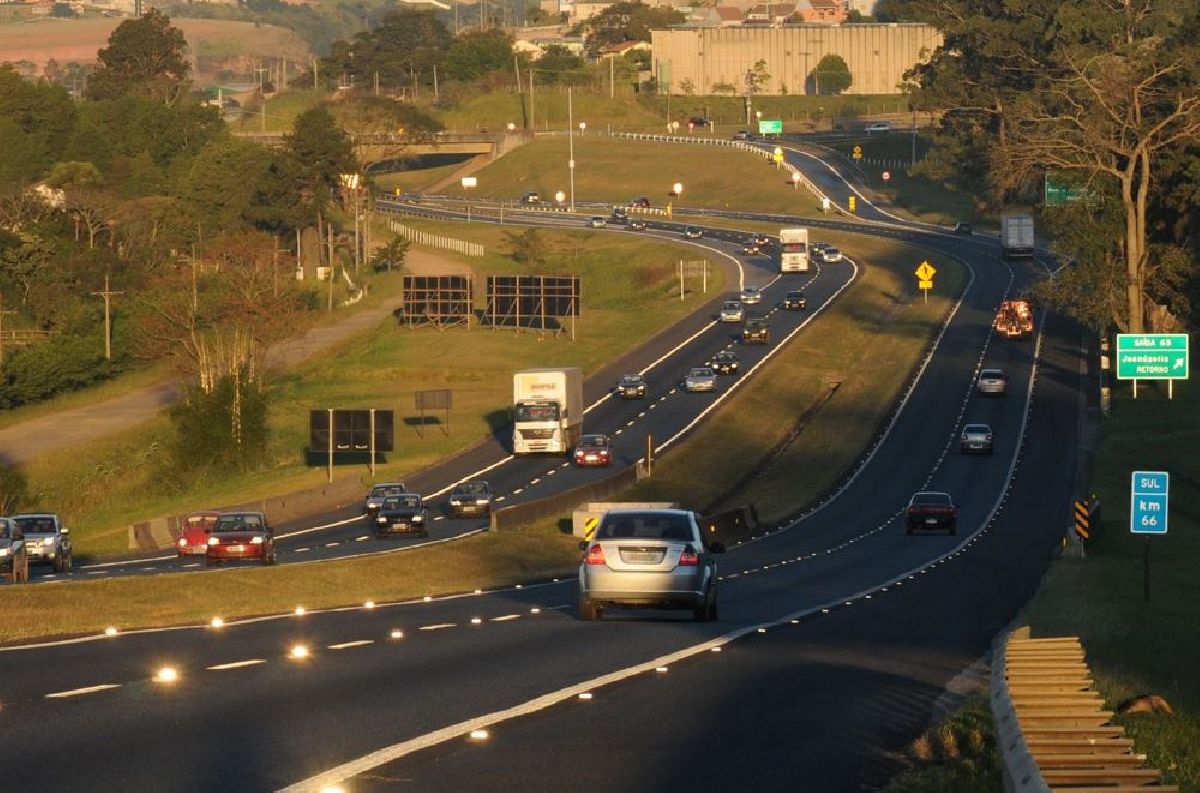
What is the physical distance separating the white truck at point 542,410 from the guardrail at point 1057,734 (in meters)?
67.1

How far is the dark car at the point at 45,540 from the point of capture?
47219 millimetres

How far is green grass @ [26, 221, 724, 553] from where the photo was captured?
82.0 m

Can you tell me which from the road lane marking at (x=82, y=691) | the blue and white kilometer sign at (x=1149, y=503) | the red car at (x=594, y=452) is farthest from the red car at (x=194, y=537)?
the road lane marking at (x=82, y=691)

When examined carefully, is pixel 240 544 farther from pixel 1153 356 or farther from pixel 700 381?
pixel 700 381

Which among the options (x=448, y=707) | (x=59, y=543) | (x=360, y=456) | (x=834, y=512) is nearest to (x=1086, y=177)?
(x=834, y=512)

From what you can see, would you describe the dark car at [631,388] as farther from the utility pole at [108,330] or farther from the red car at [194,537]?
the red car at [194,537]

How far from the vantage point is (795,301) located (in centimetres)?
12431

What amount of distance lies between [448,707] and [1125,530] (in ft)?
147

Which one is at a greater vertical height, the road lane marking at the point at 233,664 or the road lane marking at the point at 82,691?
the road lane marking at the point at 82,691

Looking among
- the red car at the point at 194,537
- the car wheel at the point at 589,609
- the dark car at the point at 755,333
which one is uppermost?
the car wheel at the point at 589,609

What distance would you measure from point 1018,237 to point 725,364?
42220 millimetres

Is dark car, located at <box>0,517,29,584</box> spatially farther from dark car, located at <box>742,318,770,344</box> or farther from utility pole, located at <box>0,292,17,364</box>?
dark car, located at <box>742,318,770,344</box>

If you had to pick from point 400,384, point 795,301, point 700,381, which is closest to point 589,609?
point 700,381

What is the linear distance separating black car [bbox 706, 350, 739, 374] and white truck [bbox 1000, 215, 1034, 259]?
40.5 metres
